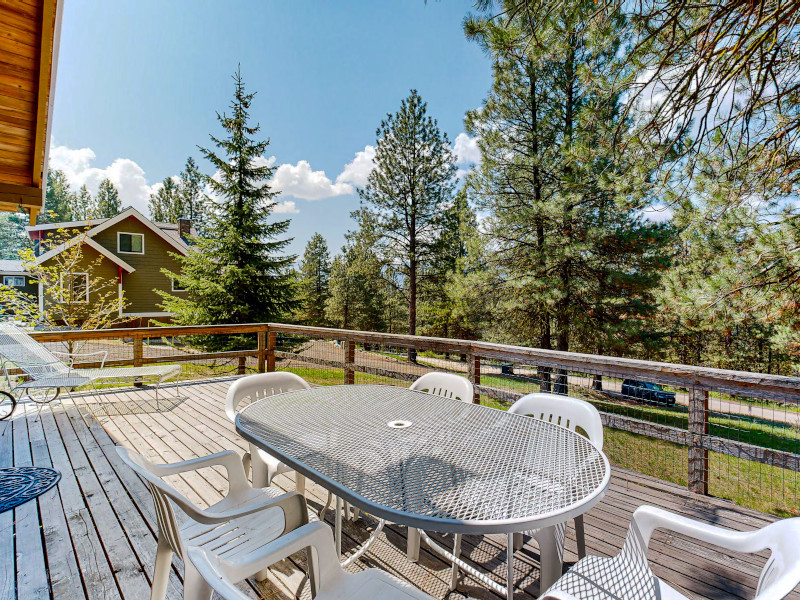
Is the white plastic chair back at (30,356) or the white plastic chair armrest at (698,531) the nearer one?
the white plastic chair armrest at (698,531)

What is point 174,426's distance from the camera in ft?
12.2

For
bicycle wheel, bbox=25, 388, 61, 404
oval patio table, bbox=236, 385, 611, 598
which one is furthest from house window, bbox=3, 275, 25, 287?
oval patio table, bbox=236, 385, 611, 598

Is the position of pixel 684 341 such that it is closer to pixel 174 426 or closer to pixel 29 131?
pixel 174 426

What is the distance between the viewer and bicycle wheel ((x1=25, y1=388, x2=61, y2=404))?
167 inches

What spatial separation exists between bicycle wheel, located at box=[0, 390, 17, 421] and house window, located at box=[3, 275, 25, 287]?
66.7ft

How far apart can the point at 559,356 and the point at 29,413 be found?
523 centimetres

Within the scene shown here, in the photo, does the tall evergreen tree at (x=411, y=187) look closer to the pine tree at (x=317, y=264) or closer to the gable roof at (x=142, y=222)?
the gable roof at (x=142, y=222)

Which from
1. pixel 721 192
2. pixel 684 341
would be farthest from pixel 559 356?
pixel 684 341

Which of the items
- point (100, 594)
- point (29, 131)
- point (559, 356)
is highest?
point (29, 131)

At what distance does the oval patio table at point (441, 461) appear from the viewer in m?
1.05

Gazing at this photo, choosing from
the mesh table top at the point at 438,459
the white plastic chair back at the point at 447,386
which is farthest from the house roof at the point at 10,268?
the mesh table top at the point at 438,459

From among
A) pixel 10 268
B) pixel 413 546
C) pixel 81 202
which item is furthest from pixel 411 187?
pixel 81 202

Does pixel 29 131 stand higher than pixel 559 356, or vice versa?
pixel 29 131

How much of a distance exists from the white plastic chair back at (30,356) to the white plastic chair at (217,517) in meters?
3.44
